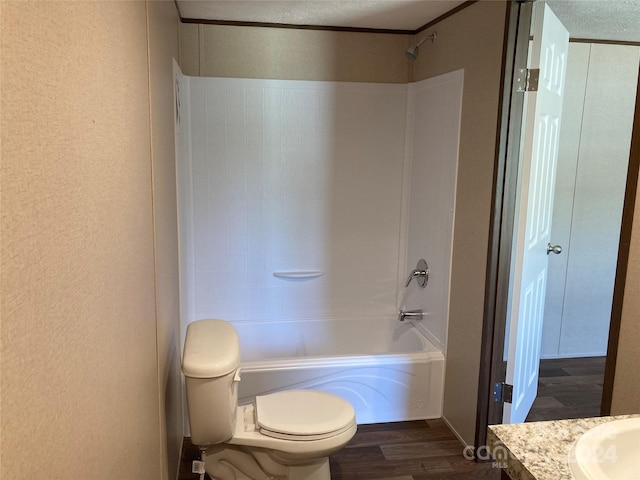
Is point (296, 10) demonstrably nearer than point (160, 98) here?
No

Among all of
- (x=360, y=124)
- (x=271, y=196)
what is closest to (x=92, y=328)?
(x=271, y=196)

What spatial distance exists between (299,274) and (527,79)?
5.99 feet

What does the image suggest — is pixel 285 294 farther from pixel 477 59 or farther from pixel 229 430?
pixel 477 59

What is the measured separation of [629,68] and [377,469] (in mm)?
3079

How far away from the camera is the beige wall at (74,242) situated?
636 mm

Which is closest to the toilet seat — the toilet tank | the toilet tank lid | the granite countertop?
the toilet tank

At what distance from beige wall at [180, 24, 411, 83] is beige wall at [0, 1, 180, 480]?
1608 mm

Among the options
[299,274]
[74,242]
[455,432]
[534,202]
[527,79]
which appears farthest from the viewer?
[299,274]

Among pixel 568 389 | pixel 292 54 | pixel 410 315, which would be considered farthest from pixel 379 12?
pixel 568 389

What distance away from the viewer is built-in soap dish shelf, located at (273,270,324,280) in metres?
3.42

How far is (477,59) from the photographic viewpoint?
248 centimetres

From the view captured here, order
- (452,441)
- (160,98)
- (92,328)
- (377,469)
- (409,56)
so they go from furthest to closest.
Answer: (409,56), (452,441), (377,469), (160,98), (92,328)

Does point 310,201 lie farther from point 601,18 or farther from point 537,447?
point 537,447

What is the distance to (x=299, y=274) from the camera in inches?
135
